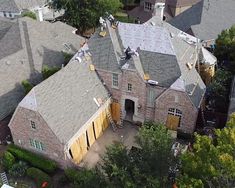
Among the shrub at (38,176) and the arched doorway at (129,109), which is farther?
the arched doorway at (129,109)

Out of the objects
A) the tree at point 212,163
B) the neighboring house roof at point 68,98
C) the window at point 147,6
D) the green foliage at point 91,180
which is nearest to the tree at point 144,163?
the green foliage at point 91,180

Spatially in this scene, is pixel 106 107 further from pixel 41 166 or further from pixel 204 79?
pixel 204 79

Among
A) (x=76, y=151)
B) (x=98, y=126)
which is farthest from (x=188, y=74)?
(x=76, y=151)

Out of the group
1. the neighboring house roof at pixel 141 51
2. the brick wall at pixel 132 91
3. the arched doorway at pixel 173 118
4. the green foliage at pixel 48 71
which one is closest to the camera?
the neighboring house roof at pixel 141 51

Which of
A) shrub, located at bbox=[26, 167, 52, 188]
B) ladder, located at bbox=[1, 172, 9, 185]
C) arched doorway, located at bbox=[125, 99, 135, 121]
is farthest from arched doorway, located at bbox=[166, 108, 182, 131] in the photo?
ladder, located at bbox=[1, 172, 9, 185]

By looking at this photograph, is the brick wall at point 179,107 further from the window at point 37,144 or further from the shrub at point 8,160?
the shrub at point 8,160

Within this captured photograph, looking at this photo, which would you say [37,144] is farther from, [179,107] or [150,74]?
[179,107]
